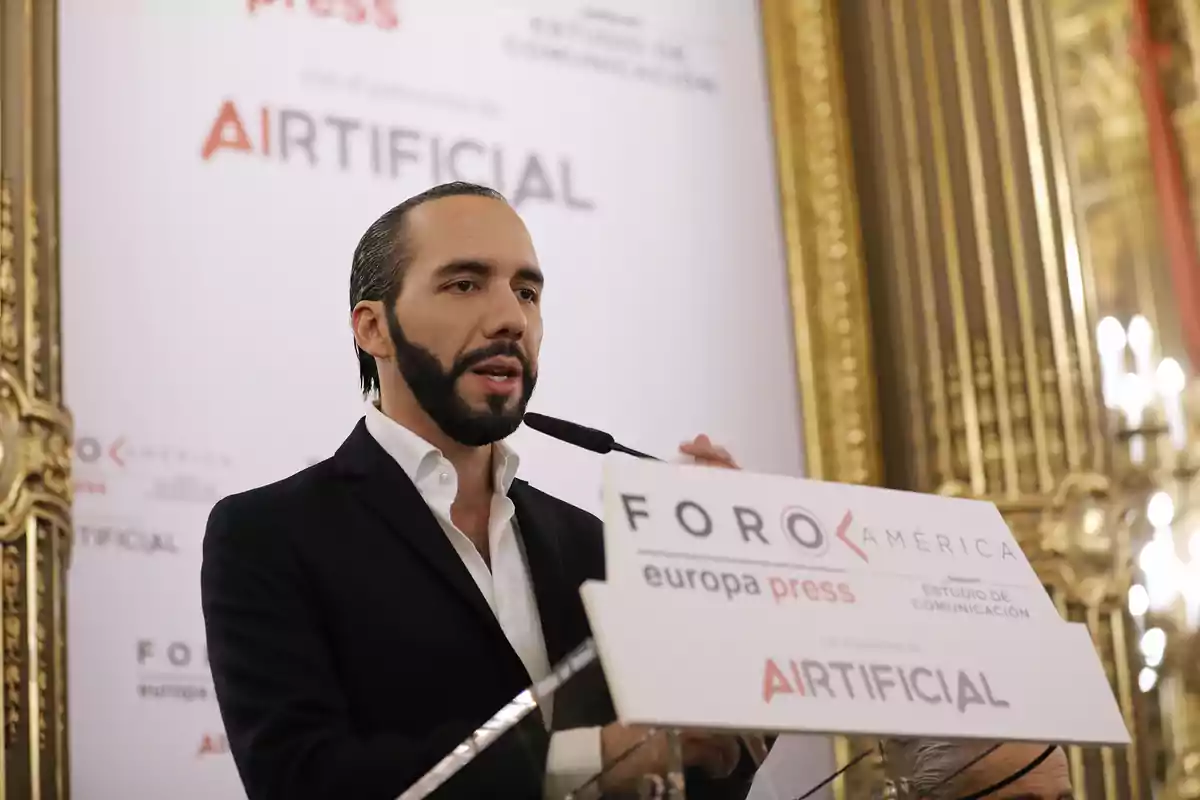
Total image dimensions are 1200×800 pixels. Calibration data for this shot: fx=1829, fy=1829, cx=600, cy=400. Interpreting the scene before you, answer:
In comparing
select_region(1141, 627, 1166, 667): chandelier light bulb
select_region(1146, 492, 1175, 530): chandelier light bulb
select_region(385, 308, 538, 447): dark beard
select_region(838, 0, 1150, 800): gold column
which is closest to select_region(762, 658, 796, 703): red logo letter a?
select_region(385, 308, 538, 447): dark beard

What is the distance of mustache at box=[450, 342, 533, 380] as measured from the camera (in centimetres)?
206

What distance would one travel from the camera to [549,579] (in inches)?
80.1

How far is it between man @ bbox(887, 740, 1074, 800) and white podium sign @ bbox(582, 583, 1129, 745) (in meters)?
0.06

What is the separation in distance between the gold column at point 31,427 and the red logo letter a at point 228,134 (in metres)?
0.30

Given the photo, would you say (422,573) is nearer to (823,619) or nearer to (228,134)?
(823,619)

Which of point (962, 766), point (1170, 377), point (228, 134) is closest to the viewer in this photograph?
point (962, 766)

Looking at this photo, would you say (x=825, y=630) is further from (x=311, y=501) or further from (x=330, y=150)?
(x=330, y=150)

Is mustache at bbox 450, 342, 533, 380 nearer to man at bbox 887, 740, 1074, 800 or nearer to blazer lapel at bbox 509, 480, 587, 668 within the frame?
blazer lapel at bbox 509, 480, 587, 668

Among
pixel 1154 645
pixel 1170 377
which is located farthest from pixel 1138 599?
pixel 1170 377

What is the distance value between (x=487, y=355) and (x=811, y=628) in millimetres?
599

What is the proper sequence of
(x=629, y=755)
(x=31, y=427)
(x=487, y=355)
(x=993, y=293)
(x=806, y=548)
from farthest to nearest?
1. (x=993, y=293)
2. (x=31, y=427)
3. (x=487, y=355)
4. (x=806, y=548)
5. (x=629, y=755)

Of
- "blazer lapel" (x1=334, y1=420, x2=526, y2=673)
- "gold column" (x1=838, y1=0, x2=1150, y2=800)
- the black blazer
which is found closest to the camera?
the black blazer

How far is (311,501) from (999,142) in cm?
228

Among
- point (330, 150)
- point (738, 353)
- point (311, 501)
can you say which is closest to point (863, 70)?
point (738, 353)
